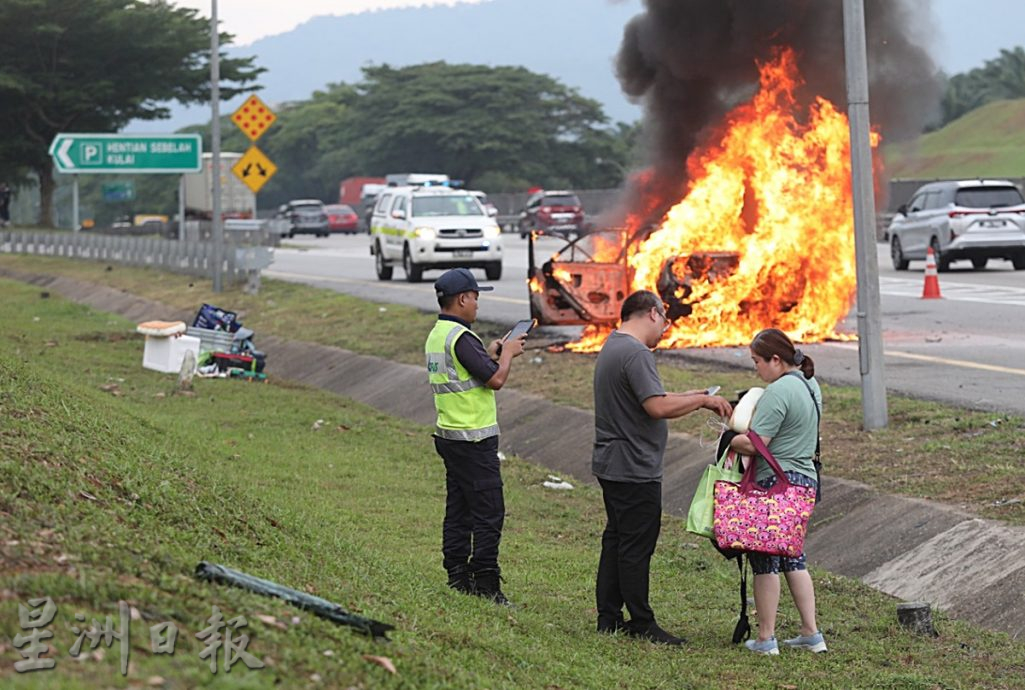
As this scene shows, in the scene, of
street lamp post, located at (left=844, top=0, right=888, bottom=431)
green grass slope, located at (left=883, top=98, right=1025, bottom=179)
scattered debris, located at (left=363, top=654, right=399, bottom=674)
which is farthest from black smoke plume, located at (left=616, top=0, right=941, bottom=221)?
green grass slope, located at (left=883, top=98, right=1025, bottom=179)

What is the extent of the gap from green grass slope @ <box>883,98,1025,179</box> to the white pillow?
63.2m

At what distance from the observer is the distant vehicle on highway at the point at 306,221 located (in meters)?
69.3

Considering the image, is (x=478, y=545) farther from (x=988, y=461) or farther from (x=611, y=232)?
(x=611, y=232)

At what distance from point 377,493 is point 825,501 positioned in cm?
320

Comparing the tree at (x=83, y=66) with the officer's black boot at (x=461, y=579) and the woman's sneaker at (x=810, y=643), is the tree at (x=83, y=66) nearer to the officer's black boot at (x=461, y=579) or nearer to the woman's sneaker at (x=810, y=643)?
the officer's black boot at (x=461, y=579)

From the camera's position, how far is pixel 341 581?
269 inches

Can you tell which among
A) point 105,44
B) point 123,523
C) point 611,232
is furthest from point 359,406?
point 105,44

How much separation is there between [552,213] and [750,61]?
125 feet

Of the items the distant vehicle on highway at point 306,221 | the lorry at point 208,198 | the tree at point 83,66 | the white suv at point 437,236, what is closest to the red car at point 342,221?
the distant vehicle on highway at point 306,221

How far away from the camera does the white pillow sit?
7309mm

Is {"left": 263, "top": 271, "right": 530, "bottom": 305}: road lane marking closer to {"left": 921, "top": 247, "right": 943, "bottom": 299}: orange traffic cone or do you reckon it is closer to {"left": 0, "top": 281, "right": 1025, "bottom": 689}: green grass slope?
{"left": 921, "top": 247, "right": 943, "bottom": 299}: orange traffic cone

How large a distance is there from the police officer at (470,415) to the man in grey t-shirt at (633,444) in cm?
56

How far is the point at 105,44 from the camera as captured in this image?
184 ft

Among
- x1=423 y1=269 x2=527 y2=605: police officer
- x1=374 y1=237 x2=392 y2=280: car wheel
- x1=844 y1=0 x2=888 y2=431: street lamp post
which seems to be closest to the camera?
x1=423 y1=269 x2=527 y2=605: police officer
